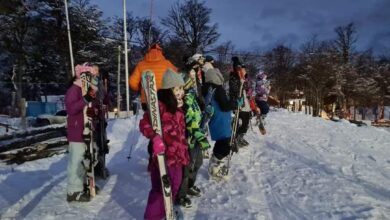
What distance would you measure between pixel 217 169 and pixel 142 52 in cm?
5438

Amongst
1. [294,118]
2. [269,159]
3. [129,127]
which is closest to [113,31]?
[294,118]

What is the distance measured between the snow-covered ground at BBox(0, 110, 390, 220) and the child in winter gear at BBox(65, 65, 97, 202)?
224mm

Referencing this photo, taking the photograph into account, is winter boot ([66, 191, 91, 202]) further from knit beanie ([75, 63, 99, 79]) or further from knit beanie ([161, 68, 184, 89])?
knit beanie ([161, 68, 184, 89])

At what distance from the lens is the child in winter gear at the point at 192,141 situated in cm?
602

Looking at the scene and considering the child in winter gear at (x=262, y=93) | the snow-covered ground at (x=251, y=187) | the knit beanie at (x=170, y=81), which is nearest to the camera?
the knit beanie at (x=170, y=81)

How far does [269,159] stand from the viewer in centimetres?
1052

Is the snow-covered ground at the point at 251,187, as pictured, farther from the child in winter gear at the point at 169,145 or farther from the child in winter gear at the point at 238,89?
the child in winter gear at the point at 169,145

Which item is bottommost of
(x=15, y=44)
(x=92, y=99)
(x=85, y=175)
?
(x=85, y=175)

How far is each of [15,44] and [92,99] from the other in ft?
133

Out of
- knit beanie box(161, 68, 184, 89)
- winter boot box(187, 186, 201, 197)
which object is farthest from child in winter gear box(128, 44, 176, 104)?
knit beanie box(161, 68, 184, 89)

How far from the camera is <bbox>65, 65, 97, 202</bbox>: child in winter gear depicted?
6980 millimetres

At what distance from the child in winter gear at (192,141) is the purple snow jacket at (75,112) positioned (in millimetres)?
1710

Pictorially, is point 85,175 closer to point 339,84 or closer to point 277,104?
point 277,104

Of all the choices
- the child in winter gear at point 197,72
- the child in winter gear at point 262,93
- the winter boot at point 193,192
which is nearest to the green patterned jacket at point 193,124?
the winter boot at point 193,192
